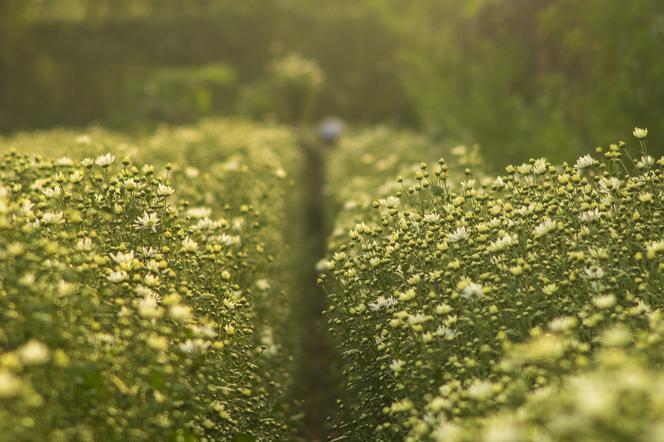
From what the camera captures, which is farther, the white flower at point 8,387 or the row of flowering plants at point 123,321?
the row of flowering plants at point 123,321

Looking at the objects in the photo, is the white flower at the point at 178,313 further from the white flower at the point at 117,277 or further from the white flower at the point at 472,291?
the white flower at the point at 472,291

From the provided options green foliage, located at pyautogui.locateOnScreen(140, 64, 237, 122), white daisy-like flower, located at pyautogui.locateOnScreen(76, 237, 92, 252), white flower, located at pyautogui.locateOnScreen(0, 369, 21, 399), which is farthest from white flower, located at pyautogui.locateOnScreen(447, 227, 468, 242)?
green foliage, located at pyautogui.locateOnScreen(140, 64, 237, 122)

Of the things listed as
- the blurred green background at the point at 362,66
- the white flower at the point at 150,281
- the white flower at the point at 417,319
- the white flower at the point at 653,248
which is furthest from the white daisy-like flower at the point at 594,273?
the blurred green background at the point at 362,66

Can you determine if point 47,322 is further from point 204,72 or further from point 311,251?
point 204,72

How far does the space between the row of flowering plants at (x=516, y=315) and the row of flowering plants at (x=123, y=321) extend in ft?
2.27

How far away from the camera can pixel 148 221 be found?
3650 mm

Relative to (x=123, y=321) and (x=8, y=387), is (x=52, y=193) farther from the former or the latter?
(x=8, y=387)

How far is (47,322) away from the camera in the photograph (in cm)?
250

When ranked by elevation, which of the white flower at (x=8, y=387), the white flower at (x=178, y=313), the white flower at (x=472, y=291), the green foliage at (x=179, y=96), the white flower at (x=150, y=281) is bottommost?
the white flower at (x=8, y=387)

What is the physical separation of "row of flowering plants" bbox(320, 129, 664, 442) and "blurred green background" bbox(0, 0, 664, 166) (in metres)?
2.92

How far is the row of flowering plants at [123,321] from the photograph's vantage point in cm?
249

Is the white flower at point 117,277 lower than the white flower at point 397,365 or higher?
higher

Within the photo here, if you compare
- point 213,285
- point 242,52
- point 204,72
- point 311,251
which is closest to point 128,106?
point 204,72

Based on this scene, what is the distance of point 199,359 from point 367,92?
75.7ft
